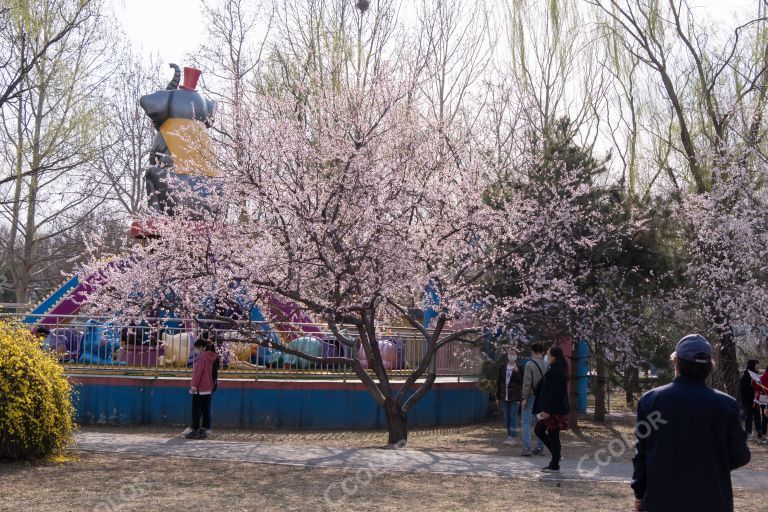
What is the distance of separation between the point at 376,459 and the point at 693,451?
7.01 metres

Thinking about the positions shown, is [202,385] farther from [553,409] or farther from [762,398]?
[762,398]

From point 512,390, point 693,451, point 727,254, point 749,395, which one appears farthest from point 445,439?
point 693,451

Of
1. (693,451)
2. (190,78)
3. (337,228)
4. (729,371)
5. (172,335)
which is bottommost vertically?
(693,451)

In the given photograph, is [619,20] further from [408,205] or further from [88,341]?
[88,341]

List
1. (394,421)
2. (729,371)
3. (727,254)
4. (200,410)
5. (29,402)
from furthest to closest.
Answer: (729,371)
(727,254)
(200,410)
(394,421)
(29,402)

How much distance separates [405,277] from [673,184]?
10.1 metres

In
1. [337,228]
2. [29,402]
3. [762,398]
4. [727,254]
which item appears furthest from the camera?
[727,254]

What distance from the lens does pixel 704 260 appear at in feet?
60.5

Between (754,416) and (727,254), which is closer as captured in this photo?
(754,416)

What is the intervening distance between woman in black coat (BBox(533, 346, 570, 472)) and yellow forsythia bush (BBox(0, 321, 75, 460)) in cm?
571

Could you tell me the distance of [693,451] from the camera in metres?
4.79

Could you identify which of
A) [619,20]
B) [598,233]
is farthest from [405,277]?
[619,20]

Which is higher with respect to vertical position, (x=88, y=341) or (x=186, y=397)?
(x=88, y=341)

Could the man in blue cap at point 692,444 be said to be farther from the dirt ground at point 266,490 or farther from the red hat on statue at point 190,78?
the red hat on statue at point 190,78
